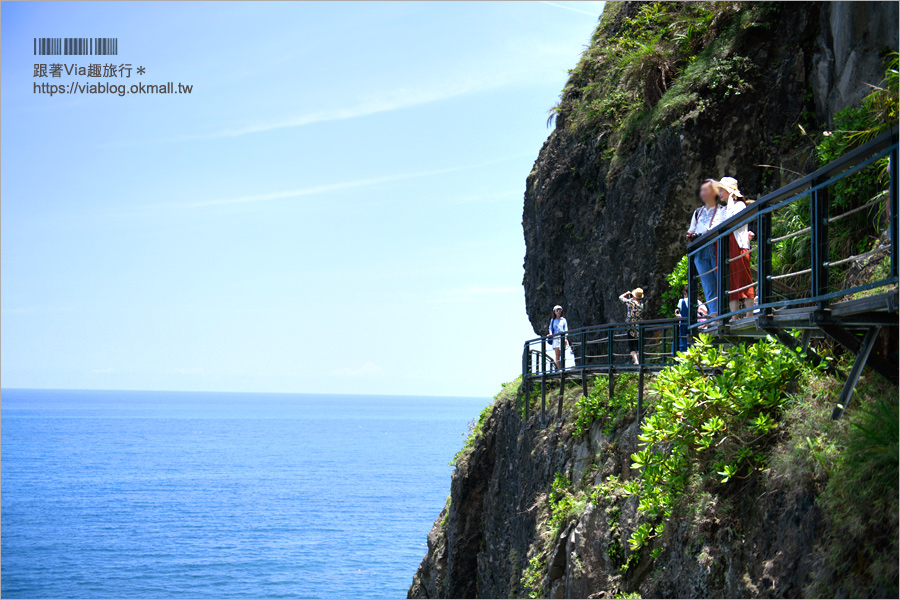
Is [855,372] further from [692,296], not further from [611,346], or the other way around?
[611,346]

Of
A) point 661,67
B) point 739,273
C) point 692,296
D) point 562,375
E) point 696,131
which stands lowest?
point 562,375

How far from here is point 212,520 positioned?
7638 cm

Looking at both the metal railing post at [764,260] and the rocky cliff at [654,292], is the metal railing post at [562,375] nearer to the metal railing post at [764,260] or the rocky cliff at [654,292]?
the rocky cliff at [654,292]

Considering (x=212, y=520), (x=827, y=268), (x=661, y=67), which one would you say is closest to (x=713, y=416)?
(x=827, y=268)

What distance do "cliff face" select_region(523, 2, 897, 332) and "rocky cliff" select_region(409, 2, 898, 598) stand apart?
0.04 metres

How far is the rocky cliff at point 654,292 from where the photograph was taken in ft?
19.8

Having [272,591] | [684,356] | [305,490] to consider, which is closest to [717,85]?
[684,356]

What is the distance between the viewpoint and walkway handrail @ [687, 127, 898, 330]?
16.0 feet

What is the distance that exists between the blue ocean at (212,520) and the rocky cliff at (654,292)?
18.1m

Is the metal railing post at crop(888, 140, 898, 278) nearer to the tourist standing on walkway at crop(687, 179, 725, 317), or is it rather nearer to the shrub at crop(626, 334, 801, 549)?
the shrub at crop(626, 334, 801, 549)

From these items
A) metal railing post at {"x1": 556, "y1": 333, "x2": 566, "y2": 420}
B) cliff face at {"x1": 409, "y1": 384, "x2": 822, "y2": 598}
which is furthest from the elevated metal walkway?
metal railing post at {"x1": 556, "y1": 333, "x2": 566, "y2": 420}

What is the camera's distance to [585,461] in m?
12.1

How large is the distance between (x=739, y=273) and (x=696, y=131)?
924 cm

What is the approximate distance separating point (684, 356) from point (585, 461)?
15.5ft
